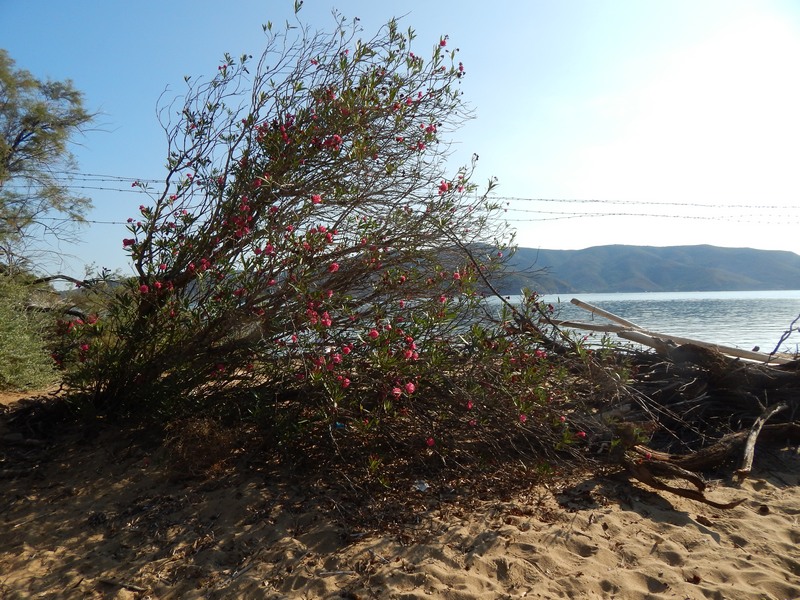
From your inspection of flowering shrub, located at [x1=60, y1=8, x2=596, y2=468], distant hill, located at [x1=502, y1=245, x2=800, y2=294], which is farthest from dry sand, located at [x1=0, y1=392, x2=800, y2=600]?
distant hill, located at [x1=502, y1=245, x2=800, y2=294]

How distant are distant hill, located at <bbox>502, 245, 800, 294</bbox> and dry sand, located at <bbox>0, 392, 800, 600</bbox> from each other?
44365 millimetres

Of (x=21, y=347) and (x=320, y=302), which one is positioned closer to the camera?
(x=320, y=302)

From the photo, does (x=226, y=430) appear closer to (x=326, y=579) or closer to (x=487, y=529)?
(x=326, y=579)

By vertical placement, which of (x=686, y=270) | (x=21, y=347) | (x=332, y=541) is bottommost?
(x=332, y=541)

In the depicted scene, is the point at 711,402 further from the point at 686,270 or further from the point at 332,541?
the point at 686,270

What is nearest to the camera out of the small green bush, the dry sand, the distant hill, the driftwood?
the dry sand

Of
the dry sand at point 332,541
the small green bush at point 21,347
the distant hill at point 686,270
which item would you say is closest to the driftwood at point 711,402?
the dry sand at point 332,541

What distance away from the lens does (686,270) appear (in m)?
65.4

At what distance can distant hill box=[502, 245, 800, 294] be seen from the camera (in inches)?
2183

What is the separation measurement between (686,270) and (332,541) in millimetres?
71529

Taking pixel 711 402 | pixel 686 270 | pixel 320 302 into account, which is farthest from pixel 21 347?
pixel 686 270

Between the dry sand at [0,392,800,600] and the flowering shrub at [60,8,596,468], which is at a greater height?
the flowering shrub at [60,8,596,468]

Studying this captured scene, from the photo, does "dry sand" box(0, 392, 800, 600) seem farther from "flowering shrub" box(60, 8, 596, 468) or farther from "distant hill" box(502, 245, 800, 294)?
"distant hill" box(502, 245, 800, 294)

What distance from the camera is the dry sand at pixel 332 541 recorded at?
10.3 feet
